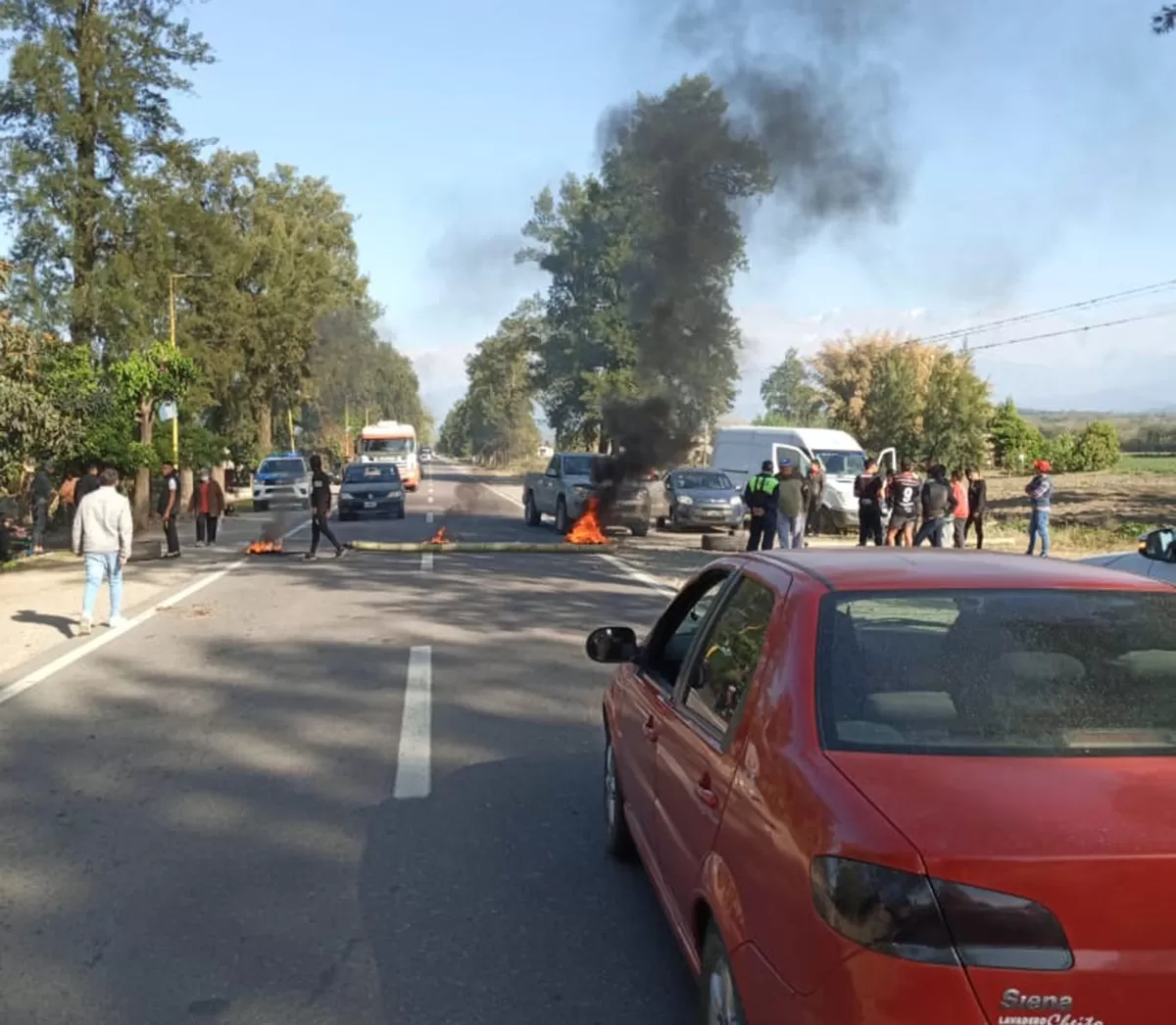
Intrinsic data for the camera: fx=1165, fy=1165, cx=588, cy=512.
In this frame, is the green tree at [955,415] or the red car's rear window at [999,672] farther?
the green tree at [955,415]

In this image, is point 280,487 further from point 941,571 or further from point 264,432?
point 941,571

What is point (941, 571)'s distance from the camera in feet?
11.0

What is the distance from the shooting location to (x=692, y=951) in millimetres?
3121

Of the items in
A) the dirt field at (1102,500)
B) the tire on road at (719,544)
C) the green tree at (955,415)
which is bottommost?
the tire on road at (719,544)

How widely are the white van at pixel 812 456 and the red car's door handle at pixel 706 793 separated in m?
21.2

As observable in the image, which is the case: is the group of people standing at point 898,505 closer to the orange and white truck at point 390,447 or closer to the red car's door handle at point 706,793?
the red car's door handle at point 706,793

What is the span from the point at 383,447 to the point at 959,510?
32.4 m

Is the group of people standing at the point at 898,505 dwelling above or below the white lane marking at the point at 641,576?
above

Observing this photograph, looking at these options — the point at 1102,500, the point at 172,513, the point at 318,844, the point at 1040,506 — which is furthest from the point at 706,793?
the point at 1102,500

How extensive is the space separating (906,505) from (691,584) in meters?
14.5

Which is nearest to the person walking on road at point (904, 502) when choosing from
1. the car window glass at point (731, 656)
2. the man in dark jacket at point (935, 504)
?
the man in dark jacket at point (935, 504)

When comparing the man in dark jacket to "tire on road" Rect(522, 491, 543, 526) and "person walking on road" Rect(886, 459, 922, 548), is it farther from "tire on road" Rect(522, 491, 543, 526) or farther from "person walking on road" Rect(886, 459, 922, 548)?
"tire on road" Rect(522, 491, 543, 526)

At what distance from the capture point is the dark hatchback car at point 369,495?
2858 centimetres

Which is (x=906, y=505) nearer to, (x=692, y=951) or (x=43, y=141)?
(x=692, y=951)
